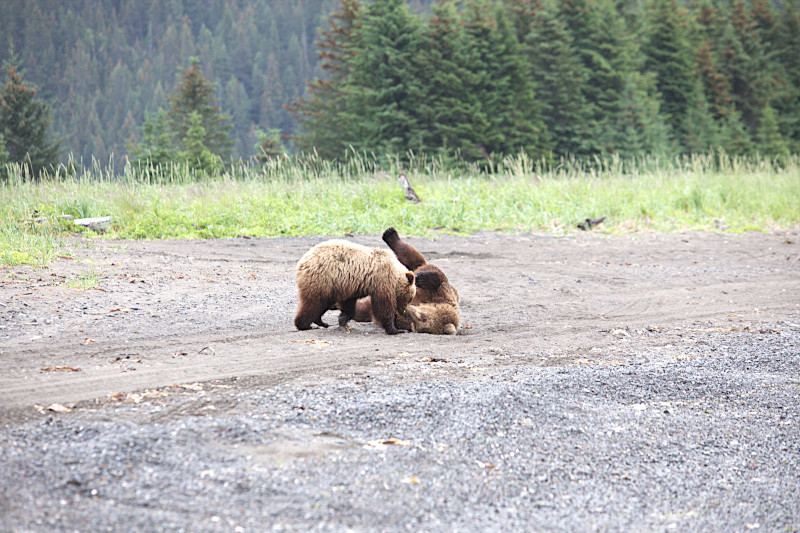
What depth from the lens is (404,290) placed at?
6.10m

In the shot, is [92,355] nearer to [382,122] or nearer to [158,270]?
[158,270]

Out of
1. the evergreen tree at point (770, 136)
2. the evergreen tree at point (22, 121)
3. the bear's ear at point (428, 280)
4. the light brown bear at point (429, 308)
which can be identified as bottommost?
the light brown bear at point (429, 308)

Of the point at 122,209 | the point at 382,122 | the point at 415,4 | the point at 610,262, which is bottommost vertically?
the point at 610,262

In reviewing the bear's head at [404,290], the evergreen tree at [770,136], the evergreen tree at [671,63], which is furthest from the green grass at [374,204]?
the evergreen tree at [770,136]

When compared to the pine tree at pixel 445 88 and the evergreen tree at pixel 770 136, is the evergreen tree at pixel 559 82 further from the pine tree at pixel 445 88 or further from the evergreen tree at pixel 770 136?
the evergreen tree at pixel 770 136

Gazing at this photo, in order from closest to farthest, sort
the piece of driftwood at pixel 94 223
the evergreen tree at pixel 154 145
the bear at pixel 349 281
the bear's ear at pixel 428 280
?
1. the bear at pixel 349 281
2. the bear's ear at pixel 428 280
3. the piece of driftwood at pixel 94 223
4. the evergreen tree at pixel 154 145

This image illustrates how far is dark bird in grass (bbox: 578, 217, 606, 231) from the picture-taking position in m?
13.4

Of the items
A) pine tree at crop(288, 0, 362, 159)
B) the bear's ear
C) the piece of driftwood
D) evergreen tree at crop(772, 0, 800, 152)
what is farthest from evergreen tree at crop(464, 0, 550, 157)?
the bear's ear

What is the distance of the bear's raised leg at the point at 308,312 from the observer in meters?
5.80

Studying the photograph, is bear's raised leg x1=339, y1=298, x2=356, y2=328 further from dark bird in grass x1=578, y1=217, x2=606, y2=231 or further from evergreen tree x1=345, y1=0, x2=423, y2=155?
evergreen tree x1=345, y1=0, x2=423, y2=155

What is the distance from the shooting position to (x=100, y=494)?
2.72 metres

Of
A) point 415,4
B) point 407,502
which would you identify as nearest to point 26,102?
point 407,502

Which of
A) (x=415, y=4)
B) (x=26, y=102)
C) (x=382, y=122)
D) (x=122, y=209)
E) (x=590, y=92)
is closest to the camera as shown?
(x=122, y=209)

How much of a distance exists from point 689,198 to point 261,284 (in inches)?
446
